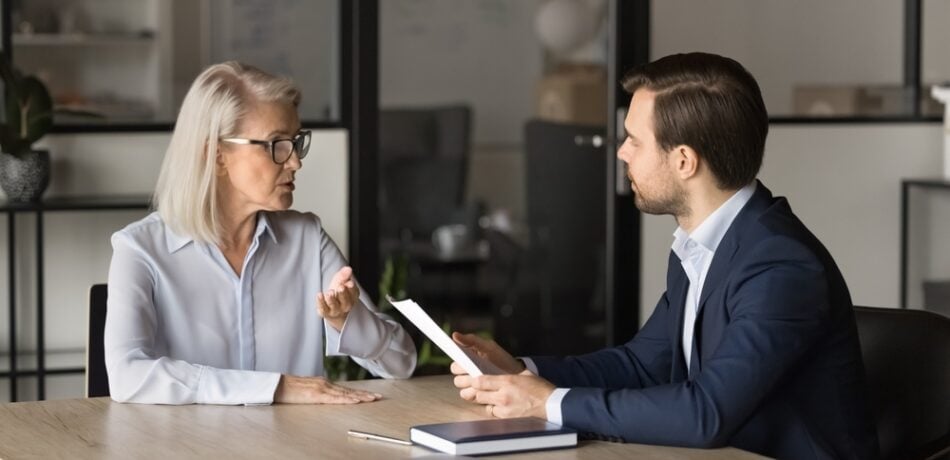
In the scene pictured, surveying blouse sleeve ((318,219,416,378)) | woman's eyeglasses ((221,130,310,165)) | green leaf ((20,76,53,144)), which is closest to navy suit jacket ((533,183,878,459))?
blouse sleeve ((318,219,416,378))

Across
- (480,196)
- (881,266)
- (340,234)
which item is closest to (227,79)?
(340,234)

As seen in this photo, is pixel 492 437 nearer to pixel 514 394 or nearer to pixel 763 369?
pixel 514 394

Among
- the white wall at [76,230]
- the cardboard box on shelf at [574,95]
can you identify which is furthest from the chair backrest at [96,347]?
Answer: the cardboard box on shelf at [574,95]

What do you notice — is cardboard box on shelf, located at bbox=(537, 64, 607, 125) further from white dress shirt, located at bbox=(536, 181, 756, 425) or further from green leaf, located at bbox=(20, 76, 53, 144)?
white dress shirt, located at bbox=(536, 181, 756, 425)

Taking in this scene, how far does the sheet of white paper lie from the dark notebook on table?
15cm

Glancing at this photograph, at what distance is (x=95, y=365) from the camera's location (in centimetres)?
276

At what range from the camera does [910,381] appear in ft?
8.25

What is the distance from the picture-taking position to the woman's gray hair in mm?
2766

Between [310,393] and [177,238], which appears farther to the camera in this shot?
[177,238]

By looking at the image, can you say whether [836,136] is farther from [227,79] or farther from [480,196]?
[227,79]

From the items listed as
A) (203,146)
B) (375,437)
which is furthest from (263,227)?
(375,437)

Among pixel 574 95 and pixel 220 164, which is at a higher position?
pixel 574 95

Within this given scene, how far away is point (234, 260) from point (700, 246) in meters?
0.94

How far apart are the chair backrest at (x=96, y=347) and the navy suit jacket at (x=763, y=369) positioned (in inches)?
40.8
